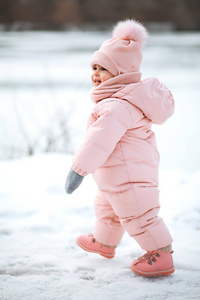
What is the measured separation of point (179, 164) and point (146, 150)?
1.71m

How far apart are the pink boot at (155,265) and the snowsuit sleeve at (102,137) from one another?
0.46m

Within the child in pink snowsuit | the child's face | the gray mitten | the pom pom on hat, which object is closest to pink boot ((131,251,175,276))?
the child in pink snowsuit

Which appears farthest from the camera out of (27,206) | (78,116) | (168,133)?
(78,116)

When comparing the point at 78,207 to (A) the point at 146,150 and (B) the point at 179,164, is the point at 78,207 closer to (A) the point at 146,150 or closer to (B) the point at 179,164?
(A) the point at 146,150

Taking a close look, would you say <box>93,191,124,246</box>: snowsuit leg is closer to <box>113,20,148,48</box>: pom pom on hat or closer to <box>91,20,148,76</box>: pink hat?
<box>91,20,148,76</box>: pink hat

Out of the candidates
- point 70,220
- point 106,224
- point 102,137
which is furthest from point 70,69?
point 102,137

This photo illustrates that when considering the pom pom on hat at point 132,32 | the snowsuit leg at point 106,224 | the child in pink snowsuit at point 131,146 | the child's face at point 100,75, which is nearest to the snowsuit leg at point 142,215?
the child in pink snowsuit at point 131,146

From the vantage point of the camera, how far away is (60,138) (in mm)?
3271

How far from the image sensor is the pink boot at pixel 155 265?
1.37 m

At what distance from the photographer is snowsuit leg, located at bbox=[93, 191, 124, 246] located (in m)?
1.50

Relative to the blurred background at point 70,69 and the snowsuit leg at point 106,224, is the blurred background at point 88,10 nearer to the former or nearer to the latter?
the blurred background at point 70,69

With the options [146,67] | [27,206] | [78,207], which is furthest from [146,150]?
[146,67]

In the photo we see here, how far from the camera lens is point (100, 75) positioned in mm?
1388

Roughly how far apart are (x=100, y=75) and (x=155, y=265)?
820 millimetres
